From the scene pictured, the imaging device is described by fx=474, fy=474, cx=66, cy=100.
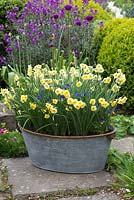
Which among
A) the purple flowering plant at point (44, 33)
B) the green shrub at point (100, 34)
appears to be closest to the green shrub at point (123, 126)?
the purple flowering plant at point (44, 33)

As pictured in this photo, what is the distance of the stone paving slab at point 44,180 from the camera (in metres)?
3.37

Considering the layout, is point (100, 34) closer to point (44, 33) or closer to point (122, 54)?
point (44, 33)

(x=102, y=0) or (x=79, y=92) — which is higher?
(x=102, y=0)

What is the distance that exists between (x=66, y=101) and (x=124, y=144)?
38.8 inches

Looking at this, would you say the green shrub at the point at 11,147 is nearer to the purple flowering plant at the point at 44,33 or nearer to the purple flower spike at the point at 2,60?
the purple flowering plant at the point at 44,33

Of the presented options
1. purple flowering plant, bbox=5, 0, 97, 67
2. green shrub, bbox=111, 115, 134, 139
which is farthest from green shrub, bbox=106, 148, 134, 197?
purple flowering plant, bbox=5, 0, 97, 67

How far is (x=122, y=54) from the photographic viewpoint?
217 inches

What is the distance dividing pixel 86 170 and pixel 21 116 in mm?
656

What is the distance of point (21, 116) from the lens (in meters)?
3.71

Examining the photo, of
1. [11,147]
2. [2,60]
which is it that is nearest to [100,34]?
[2,60]

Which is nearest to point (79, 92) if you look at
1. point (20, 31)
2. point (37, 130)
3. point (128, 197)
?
point (37, 130)

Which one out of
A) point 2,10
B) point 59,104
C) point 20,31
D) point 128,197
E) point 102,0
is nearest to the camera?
point 128,197

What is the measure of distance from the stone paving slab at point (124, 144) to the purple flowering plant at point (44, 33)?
72.2 inches

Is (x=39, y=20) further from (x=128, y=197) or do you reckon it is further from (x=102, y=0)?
(x=128, y=197)
